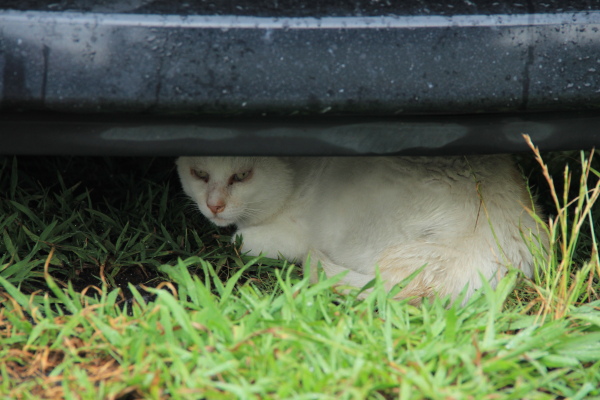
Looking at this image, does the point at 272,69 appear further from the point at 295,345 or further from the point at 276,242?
the point at 276,242

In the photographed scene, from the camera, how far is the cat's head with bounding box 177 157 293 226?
2.48 meters

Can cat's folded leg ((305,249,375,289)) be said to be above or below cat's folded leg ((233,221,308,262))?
above

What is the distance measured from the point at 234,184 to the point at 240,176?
4cm

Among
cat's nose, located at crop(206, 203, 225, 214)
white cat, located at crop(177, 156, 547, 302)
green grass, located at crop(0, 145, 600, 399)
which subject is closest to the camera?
green grass, located at crop(0, 145, 600, 399)

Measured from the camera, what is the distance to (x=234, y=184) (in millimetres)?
2535

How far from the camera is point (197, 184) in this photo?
258cm

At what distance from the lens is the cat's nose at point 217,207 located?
8.09 ft

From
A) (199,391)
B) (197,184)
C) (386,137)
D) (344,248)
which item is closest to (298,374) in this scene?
(199,391)

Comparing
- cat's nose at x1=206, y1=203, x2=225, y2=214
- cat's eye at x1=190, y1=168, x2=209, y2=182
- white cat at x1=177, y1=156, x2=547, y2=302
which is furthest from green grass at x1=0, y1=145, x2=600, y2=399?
cat's eye at x1=190, y1=168, x2=209, y2=182

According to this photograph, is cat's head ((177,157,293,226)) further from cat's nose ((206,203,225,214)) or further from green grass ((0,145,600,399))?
green grass ((0,145,600,399))

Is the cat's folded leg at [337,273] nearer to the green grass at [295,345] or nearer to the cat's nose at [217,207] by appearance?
the green grass at [295,345]

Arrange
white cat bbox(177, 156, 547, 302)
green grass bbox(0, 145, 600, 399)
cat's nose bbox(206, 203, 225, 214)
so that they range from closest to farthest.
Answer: green grass bbox(0, 145, 600, 399) < white cat bbox(177, 156, 547, 302) < cat's nose bbox(206, 203, 225, 214)

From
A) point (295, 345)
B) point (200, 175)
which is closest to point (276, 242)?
point (200, 175)

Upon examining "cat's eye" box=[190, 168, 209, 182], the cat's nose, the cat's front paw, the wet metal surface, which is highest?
the wet metal surface
